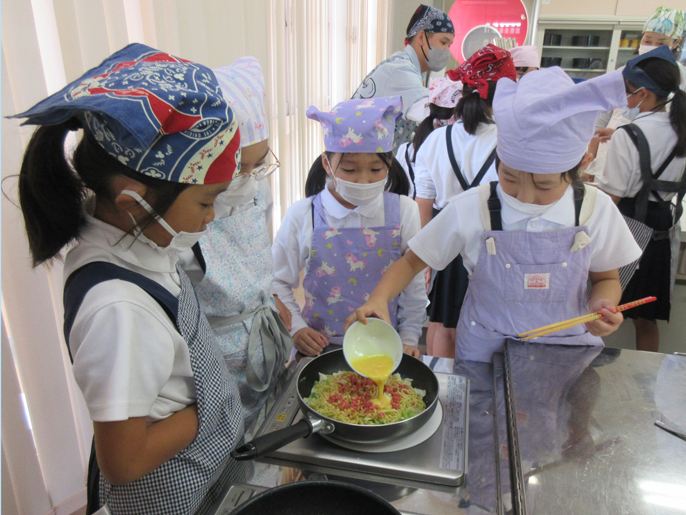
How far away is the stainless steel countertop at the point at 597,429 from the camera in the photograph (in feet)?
2.20

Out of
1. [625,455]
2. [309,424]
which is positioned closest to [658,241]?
[625,455]

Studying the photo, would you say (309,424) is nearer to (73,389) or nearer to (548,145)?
(548,145)

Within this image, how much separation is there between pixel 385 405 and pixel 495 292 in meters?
0.43

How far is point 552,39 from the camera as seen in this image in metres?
6.23

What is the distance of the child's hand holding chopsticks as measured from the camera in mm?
1022

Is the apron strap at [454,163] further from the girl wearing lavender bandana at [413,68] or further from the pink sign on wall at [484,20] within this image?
the pink sign on wall at [484,20]

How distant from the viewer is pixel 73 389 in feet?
4.59

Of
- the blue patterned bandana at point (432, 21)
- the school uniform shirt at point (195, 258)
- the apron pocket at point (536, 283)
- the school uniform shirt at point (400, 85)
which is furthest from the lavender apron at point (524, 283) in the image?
the blue patterned bandana at point (432, 21)

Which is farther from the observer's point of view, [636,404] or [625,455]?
[636,404]

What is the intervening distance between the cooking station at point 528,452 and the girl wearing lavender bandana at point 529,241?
160 mm

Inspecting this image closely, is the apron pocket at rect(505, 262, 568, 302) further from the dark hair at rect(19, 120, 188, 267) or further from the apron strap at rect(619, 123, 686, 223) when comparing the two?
the apron strap at rect(619, 123, 686, 223)

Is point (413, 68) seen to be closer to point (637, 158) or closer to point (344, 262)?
point (637, 158)

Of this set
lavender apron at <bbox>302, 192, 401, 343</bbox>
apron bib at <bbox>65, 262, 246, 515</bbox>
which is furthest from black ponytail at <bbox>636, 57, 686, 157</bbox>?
apron bib at <bbox>65, 262, 246, 515</bbox>

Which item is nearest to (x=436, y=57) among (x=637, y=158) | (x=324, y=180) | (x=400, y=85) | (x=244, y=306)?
(x=400, y=85)
